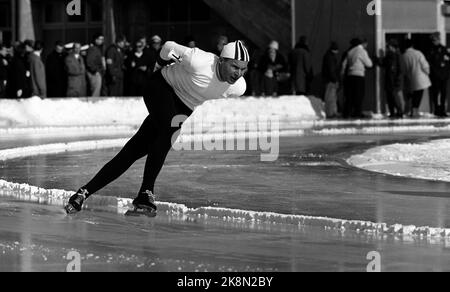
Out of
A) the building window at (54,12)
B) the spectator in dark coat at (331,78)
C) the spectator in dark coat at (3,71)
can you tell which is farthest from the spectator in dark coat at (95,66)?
the building window at (54,12)

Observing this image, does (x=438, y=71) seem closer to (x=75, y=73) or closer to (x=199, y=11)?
(x=75, y=73)

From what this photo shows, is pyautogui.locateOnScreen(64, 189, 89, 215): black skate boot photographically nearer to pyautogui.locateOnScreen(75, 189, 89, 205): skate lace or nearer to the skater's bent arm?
pyautogui.locateOnScreen(75, 189, 89, 205): skate lace

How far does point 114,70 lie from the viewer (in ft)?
92.0

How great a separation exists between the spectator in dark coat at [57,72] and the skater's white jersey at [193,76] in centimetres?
1615

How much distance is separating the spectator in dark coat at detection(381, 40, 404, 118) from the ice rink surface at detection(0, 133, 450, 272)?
13.4 m

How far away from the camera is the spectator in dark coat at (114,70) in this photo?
27.8 m

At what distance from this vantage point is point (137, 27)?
41.2m

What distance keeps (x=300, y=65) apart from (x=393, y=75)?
2.20 metres

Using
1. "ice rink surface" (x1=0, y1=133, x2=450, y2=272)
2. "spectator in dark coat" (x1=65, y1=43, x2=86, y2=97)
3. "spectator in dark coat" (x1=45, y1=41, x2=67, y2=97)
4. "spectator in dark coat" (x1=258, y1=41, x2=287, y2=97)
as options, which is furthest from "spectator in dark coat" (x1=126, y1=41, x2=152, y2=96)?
"ice rink surface" (x1=0, y1=133, x2=450, y2=272)

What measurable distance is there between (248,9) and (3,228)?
25.6m

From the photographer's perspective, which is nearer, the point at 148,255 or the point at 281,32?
the point at 148,255

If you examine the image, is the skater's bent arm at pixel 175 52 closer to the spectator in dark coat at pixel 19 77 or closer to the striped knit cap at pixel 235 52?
the striped knit cap at pixel 235 52
